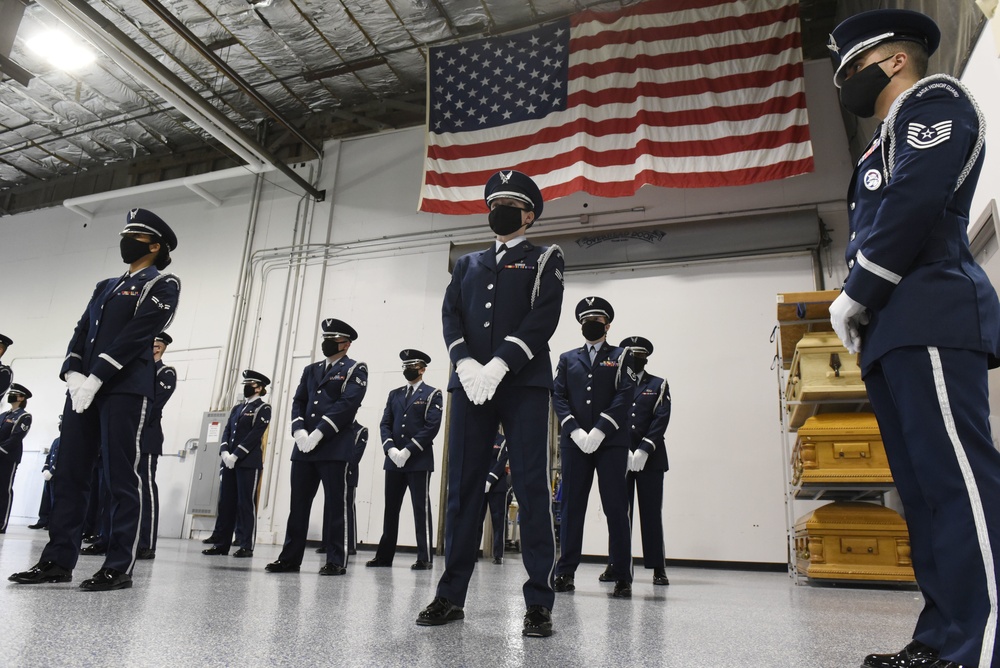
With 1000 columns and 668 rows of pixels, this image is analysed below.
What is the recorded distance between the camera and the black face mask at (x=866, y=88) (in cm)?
177

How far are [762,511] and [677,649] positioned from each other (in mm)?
5376

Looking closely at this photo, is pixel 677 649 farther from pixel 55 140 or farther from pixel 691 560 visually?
pixel 55 140

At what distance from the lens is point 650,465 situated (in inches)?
187

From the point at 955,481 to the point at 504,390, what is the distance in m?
1.35

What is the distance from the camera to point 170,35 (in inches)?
333

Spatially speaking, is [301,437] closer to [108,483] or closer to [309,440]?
[309,440]

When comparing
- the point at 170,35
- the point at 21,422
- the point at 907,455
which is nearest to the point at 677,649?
the point at 907,455

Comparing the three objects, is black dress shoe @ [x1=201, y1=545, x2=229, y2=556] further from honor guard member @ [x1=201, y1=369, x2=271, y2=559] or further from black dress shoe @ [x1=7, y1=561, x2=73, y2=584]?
black dress shoe @ [x1=7, y1=561, x2=73, y2=584]

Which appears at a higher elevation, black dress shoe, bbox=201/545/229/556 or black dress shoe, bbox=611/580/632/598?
black dress shoe, bbox=611/580/632/598

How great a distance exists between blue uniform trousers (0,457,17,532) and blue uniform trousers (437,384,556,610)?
6.96 metres

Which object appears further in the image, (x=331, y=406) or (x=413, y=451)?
(x=413, y=451)

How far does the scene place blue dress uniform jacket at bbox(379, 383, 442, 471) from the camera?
5.40 m

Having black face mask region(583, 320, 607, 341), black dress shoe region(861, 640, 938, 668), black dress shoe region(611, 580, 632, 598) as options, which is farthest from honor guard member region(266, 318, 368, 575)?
black dress shoe region(861, 640, 938, 668)

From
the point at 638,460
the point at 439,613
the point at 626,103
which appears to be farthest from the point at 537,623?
the point at 626,103
